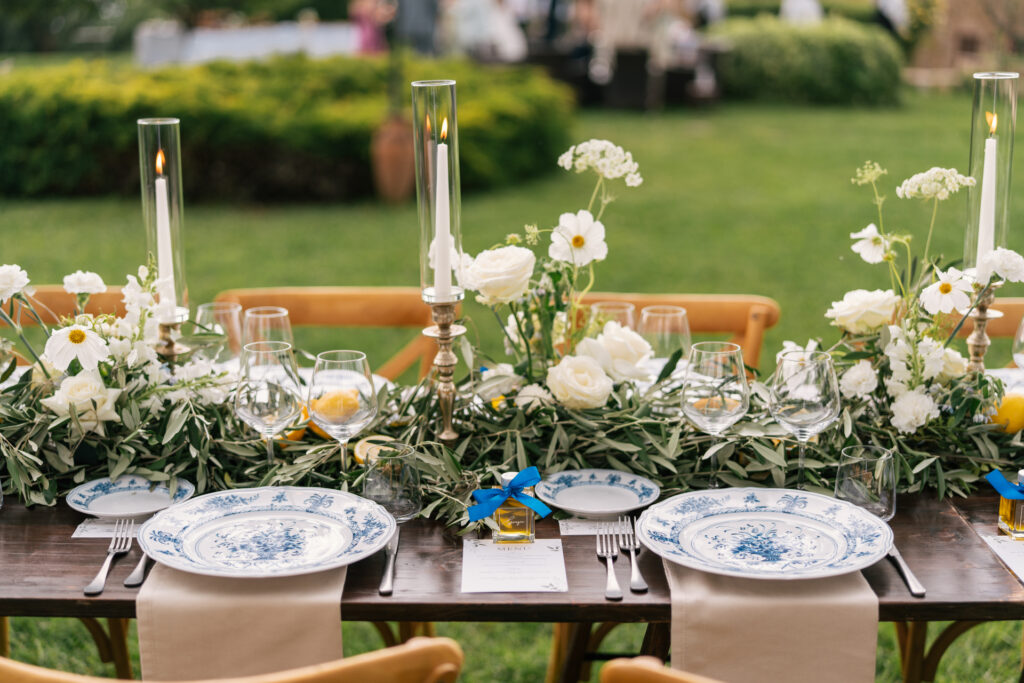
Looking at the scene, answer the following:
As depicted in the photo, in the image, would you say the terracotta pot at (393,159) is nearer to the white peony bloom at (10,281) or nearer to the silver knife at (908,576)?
the white peony bloom at (10,281)

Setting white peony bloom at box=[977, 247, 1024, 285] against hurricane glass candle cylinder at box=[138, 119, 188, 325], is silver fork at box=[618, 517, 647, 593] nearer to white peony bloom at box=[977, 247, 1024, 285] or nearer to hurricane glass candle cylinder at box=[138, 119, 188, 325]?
white peony bloom at box=[977, 247, 1024, 285]

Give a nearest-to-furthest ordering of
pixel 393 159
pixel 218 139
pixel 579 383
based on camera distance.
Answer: pixel 579 383
pixel 393 159
pixel 218 139

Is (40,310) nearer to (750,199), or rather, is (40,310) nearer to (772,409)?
(772,409)

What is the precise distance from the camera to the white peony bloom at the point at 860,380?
5.93ft

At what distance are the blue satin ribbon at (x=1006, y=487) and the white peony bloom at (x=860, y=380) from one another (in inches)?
10.7

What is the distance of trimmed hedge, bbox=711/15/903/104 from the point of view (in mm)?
11273

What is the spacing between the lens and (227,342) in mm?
2246

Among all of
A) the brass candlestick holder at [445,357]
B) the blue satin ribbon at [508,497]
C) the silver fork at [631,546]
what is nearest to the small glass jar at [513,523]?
the blue satin ribbon at [508,497]

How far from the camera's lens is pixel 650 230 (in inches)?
272

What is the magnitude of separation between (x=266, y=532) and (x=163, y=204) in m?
0.69

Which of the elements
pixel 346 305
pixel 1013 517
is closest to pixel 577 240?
pixel 1013 517

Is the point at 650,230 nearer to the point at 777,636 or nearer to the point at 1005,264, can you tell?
the point at 1005,264

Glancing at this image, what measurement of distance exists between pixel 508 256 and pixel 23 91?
273 inches

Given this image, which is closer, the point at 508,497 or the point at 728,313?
the point at 508,497
